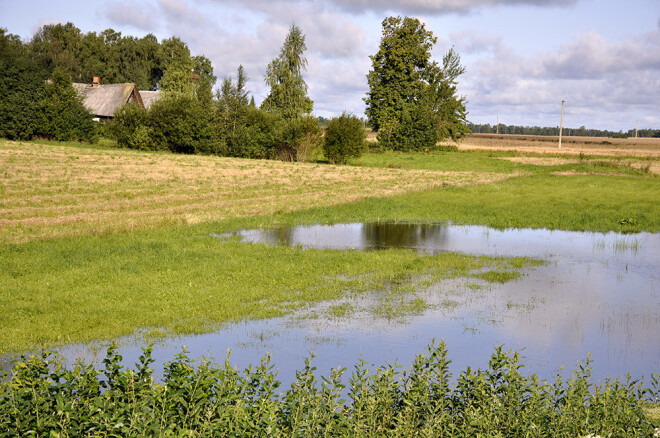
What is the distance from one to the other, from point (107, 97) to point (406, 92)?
129 ft

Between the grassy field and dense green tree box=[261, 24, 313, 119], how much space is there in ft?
63.9

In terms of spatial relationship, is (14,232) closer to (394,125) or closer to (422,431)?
(422,431)

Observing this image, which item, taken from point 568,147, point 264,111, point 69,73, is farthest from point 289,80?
point 568,147

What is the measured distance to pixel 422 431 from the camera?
694cm

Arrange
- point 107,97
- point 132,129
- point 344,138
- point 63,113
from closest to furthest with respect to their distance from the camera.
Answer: point 344,138 < point 132,129 < point 63,113 < point 107,97

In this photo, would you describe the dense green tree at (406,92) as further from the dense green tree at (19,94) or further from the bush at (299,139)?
the dense green tree at (19,94)

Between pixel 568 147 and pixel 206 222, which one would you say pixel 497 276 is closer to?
pixel 206 222

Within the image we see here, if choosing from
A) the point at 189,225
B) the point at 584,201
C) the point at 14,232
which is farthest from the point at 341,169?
the point at 14,232

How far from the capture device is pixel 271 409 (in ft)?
23.0

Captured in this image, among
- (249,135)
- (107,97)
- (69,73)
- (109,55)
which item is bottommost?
(249,135)

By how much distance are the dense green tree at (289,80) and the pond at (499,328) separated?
52.6 m

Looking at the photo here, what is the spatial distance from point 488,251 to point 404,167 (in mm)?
39861

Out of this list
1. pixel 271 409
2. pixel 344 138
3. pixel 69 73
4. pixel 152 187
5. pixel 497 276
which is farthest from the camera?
pixel 69 73

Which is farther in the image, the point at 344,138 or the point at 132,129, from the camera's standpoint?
the point at 132,129
